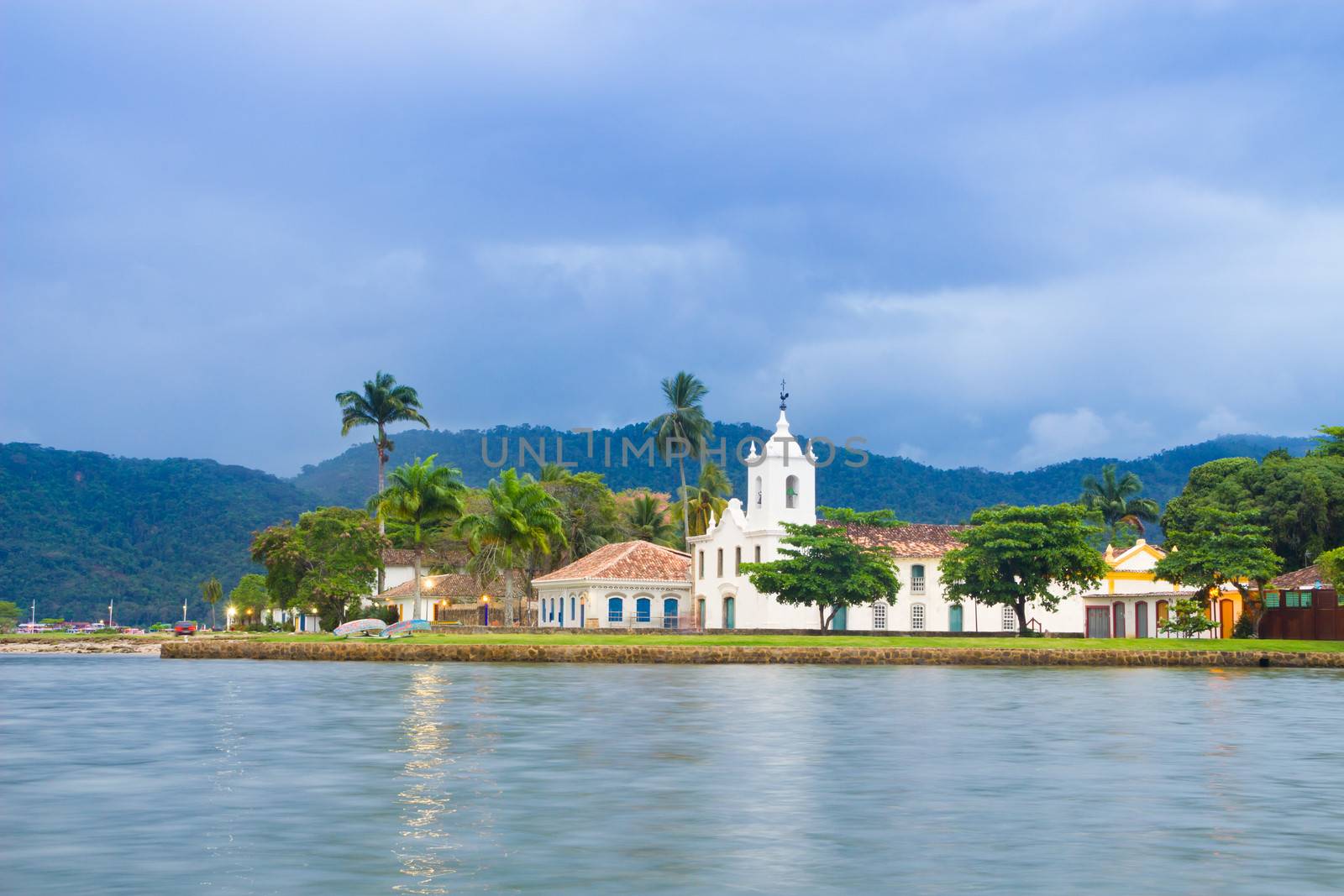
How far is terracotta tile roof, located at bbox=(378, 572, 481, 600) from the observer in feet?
311

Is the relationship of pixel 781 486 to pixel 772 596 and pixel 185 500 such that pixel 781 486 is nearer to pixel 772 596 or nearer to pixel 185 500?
pixel 772 596

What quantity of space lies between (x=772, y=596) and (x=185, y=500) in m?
96.3

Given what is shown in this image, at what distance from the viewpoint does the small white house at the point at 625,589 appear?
253ft

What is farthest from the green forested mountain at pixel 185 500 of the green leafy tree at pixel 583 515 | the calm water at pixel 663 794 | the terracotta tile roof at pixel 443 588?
the calm water at pixel 663 794

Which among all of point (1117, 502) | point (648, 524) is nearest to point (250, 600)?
point (648, 524)

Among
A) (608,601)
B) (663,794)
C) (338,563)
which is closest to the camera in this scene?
(663,794)

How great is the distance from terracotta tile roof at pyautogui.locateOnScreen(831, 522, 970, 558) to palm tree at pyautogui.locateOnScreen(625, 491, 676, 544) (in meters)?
25.9

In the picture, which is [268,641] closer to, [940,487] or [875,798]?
[875,798]

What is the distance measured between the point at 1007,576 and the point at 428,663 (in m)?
26.1

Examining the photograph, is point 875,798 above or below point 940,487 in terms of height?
below

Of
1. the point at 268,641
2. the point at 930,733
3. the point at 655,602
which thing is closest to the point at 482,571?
the point at 655,602

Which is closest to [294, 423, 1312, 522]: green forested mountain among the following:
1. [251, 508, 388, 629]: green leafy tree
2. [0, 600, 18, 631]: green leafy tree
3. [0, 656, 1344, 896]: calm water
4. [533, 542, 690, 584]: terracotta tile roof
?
[0, 600, 18, 631]: green leafy tree

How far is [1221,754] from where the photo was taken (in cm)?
2238

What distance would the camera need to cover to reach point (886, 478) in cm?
16675
